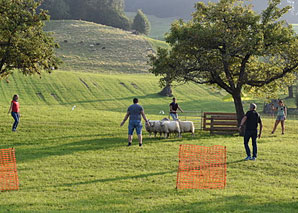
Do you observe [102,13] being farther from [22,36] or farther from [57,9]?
[22,36]

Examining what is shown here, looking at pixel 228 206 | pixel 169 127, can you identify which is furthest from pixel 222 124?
pixel 228 206

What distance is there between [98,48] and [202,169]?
97053 mm

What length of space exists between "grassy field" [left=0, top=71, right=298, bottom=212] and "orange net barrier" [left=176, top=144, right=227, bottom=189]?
0.37 m

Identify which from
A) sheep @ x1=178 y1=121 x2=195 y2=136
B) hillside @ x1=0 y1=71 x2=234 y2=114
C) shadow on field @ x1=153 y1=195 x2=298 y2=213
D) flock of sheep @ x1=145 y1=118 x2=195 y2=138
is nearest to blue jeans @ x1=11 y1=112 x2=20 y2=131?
flock of sheep @ x1=145 y1=118 x2=195 y2=138

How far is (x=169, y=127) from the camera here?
23906mm

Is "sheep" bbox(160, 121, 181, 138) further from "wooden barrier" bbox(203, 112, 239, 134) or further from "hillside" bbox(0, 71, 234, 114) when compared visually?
"hillside" bbox(0, 71, 234, 114)

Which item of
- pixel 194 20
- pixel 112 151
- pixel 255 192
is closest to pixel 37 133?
pixel 112 151

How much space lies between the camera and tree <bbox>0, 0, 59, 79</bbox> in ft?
77.0

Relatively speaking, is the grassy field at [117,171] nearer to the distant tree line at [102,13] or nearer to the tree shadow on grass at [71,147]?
the tree shadow on grass at [71,147]

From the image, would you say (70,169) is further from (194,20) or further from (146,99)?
(146,99)

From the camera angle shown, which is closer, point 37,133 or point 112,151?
point 112,151

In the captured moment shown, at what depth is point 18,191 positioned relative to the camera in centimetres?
1210

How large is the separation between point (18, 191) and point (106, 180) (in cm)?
302

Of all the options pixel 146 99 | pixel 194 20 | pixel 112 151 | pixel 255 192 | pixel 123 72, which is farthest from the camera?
pixel 123 72
